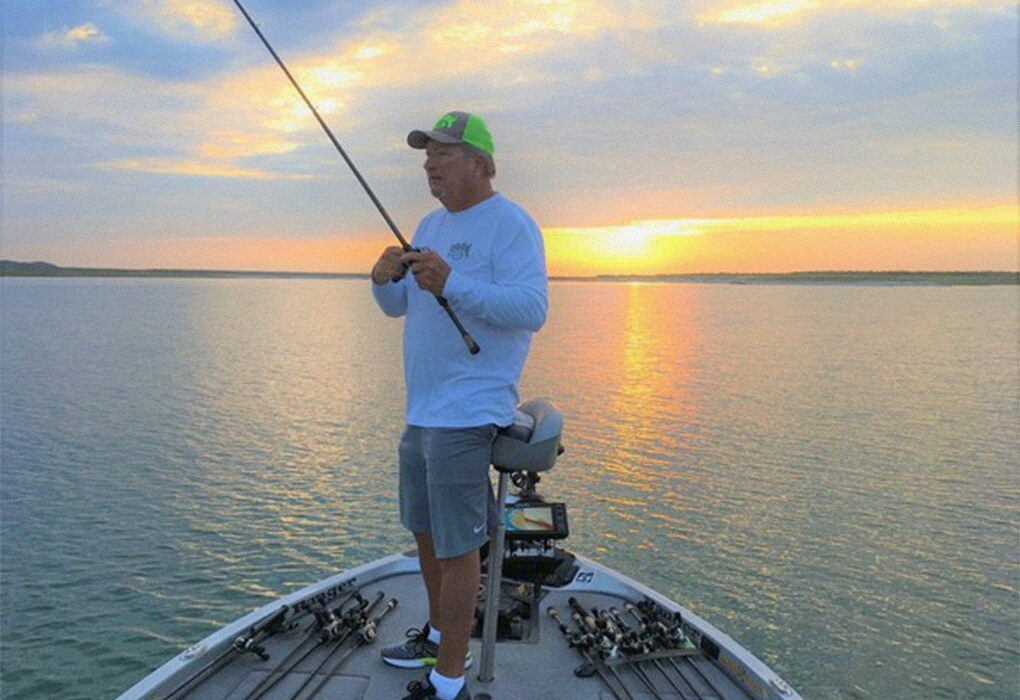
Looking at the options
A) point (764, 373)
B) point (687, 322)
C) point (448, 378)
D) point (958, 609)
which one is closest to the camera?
point (448, 378)

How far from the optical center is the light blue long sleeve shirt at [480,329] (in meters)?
3.42

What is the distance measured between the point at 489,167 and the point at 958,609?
7714 millimetres

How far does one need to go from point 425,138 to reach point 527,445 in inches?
61.1

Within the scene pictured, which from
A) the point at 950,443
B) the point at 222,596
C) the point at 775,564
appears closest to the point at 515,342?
the point at 222,596

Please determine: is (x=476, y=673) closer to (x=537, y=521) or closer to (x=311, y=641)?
(x=311, y=641)

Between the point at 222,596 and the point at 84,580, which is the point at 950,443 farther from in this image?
the point at 84,580

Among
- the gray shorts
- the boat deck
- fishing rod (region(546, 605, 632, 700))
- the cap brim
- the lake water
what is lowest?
the lake water

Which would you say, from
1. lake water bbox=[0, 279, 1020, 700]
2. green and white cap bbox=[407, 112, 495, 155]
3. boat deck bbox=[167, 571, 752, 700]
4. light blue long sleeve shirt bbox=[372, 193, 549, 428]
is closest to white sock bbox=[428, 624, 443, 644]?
boat deck bbox=[167, 571, 752, 700]

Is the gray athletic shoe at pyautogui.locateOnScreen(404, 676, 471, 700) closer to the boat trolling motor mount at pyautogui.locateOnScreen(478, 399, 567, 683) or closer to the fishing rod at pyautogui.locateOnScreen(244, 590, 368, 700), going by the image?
the boat trolling motor mount at pyautogui.locateOnScreen(478, 399, 567, 683)

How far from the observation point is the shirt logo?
3.53m

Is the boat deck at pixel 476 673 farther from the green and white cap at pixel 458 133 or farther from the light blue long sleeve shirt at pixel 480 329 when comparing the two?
the green and white cap at pixel 458 133

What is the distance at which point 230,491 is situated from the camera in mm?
11836

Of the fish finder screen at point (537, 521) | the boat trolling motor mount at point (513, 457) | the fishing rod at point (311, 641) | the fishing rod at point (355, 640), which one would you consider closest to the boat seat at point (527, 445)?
the boat trolling motor mount at point (513, 457)

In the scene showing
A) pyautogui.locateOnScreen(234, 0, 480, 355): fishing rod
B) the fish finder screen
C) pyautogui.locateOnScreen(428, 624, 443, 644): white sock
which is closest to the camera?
pyautogui.locateOnScreen(234, 0, 480, 355): fishing rod
